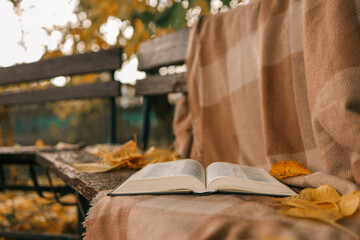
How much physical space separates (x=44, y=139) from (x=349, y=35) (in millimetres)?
2873

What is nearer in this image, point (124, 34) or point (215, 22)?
point (215, 22)

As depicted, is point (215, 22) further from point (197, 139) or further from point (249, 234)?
point (249, 234)

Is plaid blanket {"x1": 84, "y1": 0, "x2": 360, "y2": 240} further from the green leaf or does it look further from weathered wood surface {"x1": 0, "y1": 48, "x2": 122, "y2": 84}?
weathered wood surface {"x1": 0, "y1": 48, "x2": 122, "y2": 84}

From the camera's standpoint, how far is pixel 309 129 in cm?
82

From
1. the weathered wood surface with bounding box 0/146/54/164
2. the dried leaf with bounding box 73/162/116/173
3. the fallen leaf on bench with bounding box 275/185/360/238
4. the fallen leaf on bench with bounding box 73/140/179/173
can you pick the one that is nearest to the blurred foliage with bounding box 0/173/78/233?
the weathered wood surface with bounding box 0/146/54/164

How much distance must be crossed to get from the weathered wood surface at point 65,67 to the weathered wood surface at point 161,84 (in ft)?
0.74

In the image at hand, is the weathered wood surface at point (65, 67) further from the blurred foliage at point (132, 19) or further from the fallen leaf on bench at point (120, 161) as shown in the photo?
the fallen leaf on bench at point (120, 161)

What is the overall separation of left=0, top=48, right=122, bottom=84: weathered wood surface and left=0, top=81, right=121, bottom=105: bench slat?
101 millimetres

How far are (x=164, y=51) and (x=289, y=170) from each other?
1.07 m

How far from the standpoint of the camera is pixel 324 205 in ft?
1.69

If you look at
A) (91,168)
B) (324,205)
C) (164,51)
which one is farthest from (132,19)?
(324,205)

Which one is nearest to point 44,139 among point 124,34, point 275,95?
point 124,34

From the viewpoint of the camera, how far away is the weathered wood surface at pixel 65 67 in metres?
1.84

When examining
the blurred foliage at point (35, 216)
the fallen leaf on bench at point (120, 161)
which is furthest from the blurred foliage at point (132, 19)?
the blurred foliage at point (35, 216)
